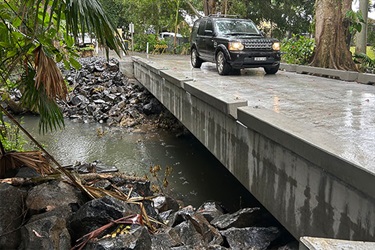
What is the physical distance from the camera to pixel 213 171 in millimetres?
10094

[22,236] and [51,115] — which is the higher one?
[51,115]

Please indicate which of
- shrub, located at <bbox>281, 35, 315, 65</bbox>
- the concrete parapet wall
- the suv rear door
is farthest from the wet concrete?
shrub, located at <bbox>281, 35, 315, 65</bbox>

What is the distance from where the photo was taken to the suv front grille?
37.1 ft

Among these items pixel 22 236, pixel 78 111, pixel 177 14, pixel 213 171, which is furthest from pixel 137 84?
pixel 22 236

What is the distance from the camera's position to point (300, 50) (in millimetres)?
15781

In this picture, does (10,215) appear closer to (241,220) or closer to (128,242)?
(128,242)

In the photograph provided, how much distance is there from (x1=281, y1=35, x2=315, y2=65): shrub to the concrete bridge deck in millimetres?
6648

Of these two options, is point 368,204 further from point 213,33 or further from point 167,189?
point 213,33

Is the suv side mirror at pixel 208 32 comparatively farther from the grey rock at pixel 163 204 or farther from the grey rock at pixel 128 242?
the grey rock at pixel 128 242

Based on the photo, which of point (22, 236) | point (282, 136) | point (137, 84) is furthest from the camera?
point (137, 84)

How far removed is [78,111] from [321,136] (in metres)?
15.2

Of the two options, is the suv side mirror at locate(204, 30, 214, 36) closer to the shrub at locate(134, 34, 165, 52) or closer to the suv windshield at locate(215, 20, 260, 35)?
the suv windshield at locate(215, 20, 260, 35)

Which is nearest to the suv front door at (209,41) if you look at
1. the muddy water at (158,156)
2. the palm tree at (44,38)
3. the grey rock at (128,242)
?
the muddy water at (158,156)

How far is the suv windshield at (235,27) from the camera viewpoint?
12.6 m
